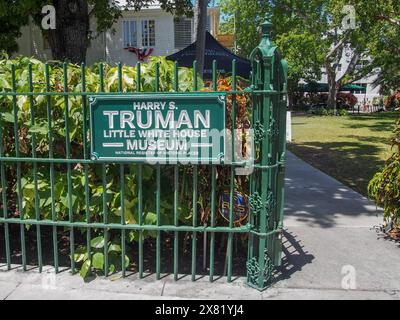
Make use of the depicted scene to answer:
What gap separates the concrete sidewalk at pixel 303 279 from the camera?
3637 millimetres

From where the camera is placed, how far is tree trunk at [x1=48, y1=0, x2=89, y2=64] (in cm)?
735

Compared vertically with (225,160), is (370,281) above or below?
below

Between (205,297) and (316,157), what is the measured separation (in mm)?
8259

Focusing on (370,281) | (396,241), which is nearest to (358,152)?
(396,241)

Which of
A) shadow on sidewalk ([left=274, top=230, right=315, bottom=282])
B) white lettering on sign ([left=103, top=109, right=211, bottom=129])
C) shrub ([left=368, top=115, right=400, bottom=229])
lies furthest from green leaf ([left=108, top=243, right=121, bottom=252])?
shrub ([left=368, top=115, right=400, bottom=229])

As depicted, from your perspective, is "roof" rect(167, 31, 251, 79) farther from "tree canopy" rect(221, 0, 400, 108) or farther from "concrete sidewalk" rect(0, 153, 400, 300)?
"tree canopy" rect(221, 0, 400, 108)

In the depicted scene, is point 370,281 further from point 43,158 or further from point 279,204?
point 43,158

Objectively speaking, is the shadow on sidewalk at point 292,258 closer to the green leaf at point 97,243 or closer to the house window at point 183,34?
the green leaf at point 97,243

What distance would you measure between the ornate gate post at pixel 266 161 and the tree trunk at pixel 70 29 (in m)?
4.65

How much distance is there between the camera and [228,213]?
3.94 m

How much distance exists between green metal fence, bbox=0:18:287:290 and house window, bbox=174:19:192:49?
1919 cm

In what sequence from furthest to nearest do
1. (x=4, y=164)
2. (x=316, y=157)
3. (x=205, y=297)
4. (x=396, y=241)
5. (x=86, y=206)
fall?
1. (x=316, y=157)
2. (x=396, y=241)
3. (x=4, y=164)
4. (x=86, y=206)
5. (x=205, y=297)

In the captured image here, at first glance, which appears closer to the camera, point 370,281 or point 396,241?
point 370,281

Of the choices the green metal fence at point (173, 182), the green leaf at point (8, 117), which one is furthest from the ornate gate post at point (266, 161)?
the green leaf at point (8, 117)
